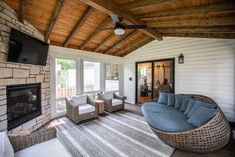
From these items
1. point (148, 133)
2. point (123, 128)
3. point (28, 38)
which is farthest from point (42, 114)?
point (148, 133)

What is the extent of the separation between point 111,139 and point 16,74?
2.77 m

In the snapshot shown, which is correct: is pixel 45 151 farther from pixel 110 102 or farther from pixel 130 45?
pixel 130 45

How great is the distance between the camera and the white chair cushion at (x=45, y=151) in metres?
1.82

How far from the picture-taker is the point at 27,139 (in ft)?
6.71

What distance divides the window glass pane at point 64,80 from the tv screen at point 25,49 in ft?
3.85

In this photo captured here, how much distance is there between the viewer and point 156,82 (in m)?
5.94

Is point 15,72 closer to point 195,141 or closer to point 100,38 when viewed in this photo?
point 100,38

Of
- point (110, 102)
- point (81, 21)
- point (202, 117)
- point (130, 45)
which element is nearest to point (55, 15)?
point (81, 21)

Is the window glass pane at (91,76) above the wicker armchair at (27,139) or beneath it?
above

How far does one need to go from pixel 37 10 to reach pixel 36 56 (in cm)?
115

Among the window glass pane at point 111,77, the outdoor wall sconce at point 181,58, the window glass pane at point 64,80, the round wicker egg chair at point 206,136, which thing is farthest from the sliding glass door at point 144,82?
the round wicker egg chair at point 206,136

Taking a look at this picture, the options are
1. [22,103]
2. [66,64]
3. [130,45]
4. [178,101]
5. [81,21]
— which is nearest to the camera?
[22,103]

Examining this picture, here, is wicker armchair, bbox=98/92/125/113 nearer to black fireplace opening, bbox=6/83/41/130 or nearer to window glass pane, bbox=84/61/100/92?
window glass pane, bbox=84/61/100/92

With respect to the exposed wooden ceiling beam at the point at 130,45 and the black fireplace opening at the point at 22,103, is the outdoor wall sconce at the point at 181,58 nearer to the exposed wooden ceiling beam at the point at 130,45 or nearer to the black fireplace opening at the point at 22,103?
the exposed wooden ceiling beam at the point at 130,45
